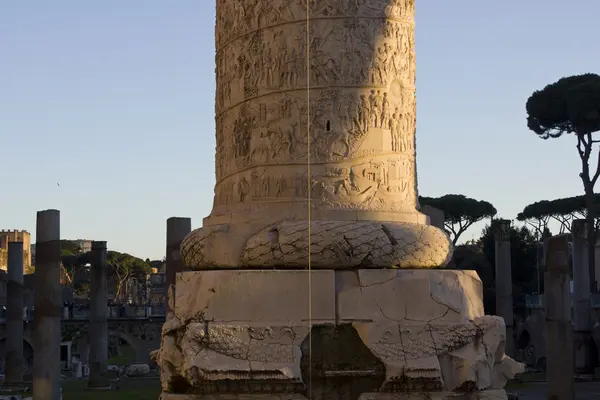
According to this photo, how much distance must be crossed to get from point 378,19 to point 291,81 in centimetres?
71

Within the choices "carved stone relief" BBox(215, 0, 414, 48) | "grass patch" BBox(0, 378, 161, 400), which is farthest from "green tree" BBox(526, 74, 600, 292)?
"carved stone relief" BBox(215, 0, 414, 48)

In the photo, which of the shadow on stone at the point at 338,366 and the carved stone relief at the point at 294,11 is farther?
the carved stone relief at the point at 294,11

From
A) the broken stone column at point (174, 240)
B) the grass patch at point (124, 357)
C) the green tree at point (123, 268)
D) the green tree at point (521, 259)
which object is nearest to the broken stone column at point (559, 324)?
the broken stone column at point (174, 240)

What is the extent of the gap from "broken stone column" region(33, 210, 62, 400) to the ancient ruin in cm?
728

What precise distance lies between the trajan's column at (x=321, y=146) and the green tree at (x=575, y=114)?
91.3 feet

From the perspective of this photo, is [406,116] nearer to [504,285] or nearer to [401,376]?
[401,376]

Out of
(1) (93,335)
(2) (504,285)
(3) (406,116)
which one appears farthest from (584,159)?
(3) (406,116)

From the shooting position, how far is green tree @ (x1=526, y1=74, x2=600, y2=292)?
33.1m

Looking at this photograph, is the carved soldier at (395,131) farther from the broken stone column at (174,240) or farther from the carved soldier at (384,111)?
the broken stone column at (174,240)

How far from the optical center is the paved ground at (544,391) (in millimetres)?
17441

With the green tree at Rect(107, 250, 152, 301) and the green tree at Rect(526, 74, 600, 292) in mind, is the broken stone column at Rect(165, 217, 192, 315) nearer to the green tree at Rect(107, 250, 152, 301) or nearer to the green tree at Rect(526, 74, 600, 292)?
the green tree at Rect(526, 74, 600, 292)

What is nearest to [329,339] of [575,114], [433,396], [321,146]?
[433,396]

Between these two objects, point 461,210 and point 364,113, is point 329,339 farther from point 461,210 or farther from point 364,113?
point 461,210

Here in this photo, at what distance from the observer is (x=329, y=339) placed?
19.1 ft
